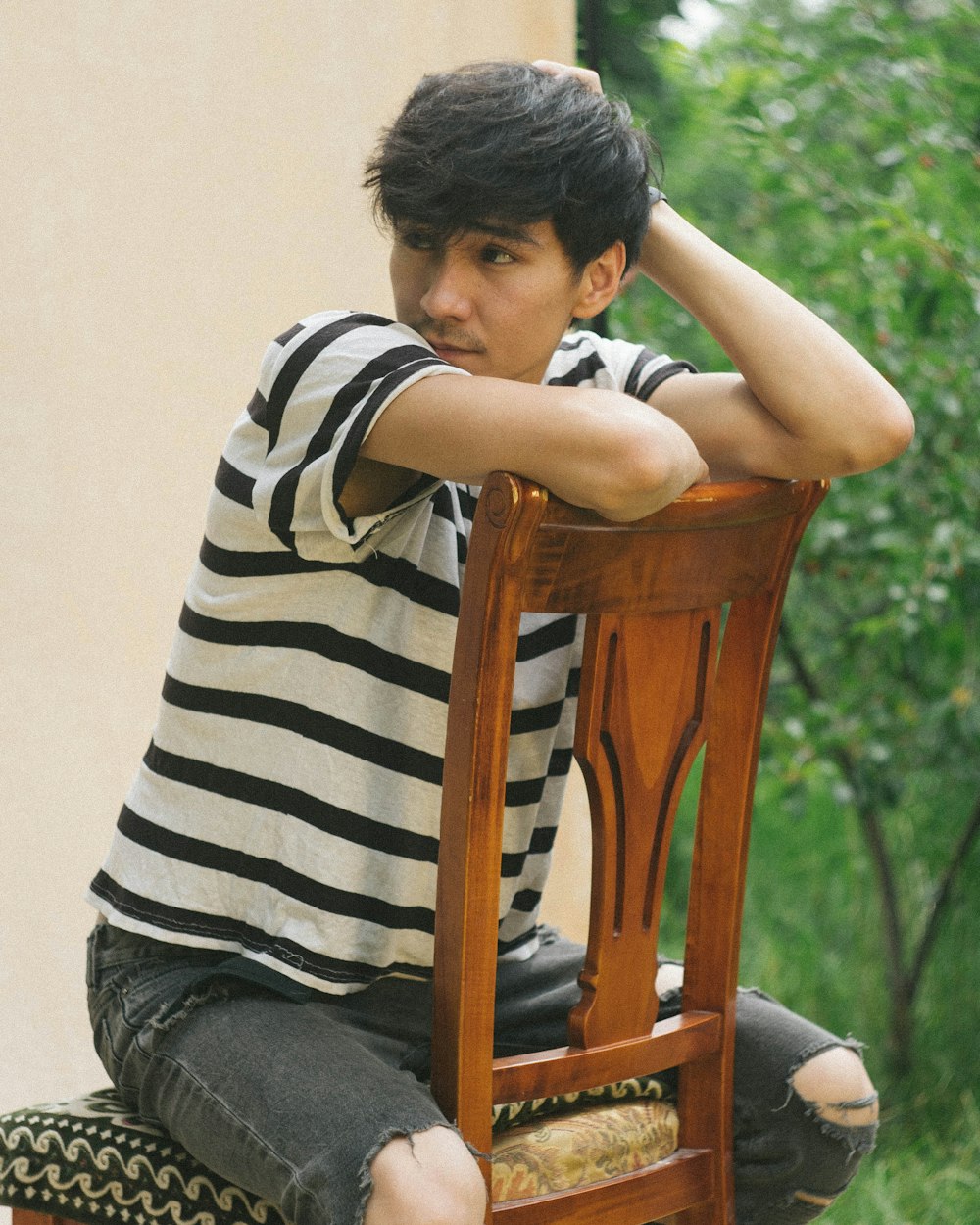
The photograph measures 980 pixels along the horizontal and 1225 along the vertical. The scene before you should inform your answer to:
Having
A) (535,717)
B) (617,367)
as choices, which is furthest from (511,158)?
(535,717)

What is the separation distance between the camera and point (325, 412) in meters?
1.18

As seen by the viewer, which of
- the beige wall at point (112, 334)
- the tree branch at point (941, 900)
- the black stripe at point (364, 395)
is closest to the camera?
the black stripe at point (364, 395)

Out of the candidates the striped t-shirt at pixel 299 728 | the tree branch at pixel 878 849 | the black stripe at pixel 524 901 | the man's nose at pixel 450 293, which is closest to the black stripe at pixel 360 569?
the striped t-shirt at pixel 299 728

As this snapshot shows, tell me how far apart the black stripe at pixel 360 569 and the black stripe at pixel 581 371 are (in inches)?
14.2

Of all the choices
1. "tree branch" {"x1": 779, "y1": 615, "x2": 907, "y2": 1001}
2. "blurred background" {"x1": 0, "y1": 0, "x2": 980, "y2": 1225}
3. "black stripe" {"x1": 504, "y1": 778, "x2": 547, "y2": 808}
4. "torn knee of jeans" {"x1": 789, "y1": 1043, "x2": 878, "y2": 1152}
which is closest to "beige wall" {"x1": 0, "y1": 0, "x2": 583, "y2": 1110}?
"blurred background" {"x1": 0, "y1": 0, "x2": 980, "y2": 1225}

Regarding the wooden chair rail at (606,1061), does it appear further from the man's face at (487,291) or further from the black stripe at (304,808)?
the man's face at (487,291)

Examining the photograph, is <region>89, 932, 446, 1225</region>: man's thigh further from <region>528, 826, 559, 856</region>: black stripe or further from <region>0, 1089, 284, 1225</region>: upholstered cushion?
<region>528, 826, 559, 856</region>: black stripe

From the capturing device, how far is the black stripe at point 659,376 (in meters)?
1.59

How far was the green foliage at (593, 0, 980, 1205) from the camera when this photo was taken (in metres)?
2.45

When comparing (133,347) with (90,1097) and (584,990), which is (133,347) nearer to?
(90,1097)

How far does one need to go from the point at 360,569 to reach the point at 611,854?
0.32m

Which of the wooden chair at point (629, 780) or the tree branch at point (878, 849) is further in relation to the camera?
the tree branch at point (878, 849)

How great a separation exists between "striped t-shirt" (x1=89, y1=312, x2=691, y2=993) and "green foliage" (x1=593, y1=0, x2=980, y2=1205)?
1.31 m

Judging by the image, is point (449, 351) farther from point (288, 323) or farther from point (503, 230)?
point (288, 323)
